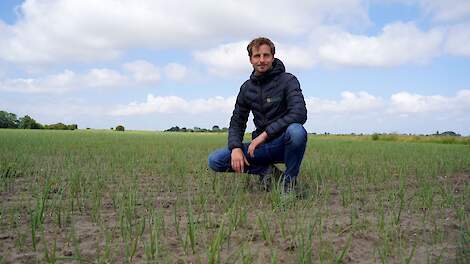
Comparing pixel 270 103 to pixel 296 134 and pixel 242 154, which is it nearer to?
pixel 296 134

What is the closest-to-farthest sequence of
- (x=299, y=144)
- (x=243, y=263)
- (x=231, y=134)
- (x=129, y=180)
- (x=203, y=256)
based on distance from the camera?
1. (x=243, y=263)
2. (x=203, y=256)
3. (x=299, y=144)
4. (x=231, y=134)
5. (x=129, y=180)

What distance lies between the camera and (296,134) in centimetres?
351

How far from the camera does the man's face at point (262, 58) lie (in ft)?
11.6

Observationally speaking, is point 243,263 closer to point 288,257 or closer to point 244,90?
point 288,257

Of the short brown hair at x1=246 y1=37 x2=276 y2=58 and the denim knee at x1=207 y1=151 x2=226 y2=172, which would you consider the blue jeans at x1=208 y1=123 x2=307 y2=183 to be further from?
the short brown hair at x1=246 y1=37 x2=276 y2=58

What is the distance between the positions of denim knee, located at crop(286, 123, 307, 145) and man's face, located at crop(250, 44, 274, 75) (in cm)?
57

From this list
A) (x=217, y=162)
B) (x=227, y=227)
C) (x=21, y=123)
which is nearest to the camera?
(x=227, y=227)

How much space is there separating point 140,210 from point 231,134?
1209 millimetres

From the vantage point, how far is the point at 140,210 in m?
3.06

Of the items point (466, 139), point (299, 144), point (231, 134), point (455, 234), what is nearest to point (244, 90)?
point (231, 134)

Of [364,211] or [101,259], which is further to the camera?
[364,211]

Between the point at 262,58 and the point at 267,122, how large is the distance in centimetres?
62

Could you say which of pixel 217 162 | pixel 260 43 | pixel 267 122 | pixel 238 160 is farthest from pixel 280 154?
pixel 260 43

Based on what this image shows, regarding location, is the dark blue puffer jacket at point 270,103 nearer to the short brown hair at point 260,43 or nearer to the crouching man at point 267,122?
the crouching man at point 267,122
